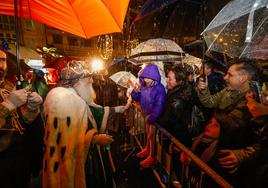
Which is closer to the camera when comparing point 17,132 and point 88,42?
point 17,132

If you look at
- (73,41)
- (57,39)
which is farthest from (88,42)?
(57,39)

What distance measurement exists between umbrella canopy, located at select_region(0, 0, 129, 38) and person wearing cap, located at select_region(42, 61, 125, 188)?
892mm

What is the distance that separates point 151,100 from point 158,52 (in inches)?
77.3

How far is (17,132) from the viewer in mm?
2770

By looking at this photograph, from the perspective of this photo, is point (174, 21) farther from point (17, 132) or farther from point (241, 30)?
point (17, 132)

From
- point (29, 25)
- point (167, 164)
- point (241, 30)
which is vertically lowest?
point (167, 164)

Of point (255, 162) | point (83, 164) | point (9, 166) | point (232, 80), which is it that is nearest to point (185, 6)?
point (232, 80)

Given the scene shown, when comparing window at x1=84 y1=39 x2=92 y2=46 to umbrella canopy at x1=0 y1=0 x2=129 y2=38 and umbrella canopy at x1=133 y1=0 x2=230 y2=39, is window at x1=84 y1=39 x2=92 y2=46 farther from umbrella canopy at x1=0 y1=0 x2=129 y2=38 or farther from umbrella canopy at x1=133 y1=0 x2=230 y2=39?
umbrella canopy at x1=0 y1=0 x2=129 y2=38

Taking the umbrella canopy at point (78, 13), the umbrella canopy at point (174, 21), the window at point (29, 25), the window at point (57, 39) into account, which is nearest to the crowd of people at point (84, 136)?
the umbrella canopy at point (78, 13)

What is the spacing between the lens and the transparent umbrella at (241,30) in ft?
7.23

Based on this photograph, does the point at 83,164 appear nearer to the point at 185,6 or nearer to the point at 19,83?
the point at 19,83

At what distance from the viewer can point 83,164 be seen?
2.63m

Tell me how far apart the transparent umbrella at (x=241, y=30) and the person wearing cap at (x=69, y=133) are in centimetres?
214

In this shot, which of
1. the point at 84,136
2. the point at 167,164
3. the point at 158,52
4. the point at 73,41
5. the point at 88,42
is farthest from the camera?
the point at 88,42
